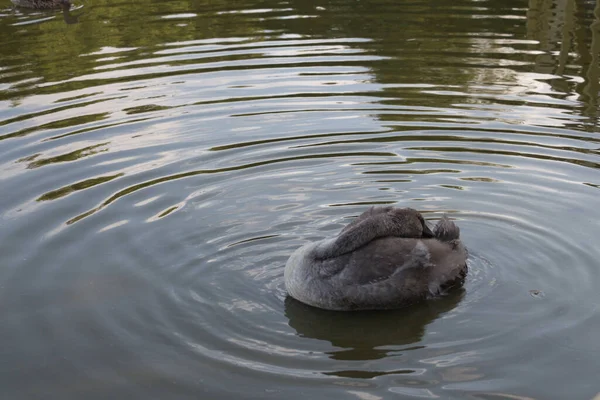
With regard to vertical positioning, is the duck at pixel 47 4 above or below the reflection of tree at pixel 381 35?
above

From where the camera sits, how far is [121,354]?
7.11m

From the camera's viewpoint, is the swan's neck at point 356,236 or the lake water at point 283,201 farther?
the swan's neck at point 356,236

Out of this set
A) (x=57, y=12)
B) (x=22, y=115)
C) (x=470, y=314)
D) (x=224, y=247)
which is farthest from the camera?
(x=57, y=12)

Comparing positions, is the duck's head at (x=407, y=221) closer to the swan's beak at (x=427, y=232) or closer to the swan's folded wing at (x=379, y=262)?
the swan's beak at (x=427, y=232)

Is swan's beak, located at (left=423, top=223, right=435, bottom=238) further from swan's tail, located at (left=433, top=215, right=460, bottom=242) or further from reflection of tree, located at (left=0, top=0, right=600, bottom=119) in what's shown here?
reflection of tree, located at (left=0, top=0, right=600, bottom=119)

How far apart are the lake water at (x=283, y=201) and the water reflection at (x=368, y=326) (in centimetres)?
2

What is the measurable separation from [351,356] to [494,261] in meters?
2.01

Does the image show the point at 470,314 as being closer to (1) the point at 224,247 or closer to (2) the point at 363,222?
(2) the point at 363,222

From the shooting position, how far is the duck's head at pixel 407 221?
776 centimetres

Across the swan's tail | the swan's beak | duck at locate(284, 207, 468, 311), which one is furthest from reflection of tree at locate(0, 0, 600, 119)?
duck at locate(284, 207, 468, 311)

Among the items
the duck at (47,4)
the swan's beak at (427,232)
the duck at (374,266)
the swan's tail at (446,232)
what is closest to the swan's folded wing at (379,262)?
the duck at (374,266)

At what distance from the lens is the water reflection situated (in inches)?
286

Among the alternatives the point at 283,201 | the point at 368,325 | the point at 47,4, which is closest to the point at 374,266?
the point at 368,325

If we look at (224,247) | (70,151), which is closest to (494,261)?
(224,247)
